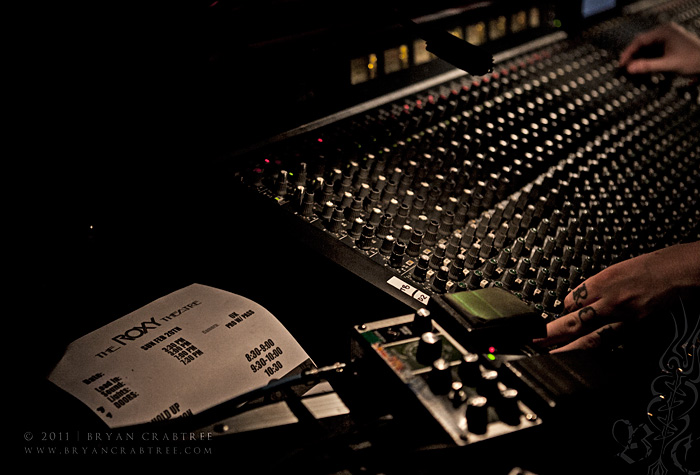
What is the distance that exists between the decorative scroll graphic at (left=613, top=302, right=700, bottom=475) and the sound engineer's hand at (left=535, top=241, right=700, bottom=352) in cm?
9

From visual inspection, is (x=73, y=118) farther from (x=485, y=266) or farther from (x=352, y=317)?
(x=485, y=266)

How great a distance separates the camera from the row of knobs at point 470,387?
0.72 metres

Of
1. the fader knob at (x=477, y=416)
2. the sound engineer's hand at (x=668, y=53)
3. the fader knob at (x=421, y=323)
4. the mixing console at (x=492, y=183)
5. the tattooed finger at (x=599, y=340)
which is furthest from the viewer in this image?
the sound engineer's hand at (x=668, y=53)

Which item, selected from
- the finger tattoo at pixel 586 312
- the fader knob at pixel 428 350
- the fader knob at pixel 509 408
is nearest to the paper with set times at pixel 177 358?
the fader knob at pixel 428 350

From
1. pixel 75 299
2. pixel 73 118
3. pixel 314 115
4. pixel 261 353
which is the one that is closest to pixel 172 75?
pixel 73 118

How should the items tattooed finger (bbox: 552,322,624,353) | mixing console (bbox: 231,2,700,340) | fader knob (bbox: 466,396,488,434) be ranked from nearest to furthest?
fader knob (bbox: 466,396,488,434), tattooed finger (bbox: 552,322,624,353), mixing console (bbox: 231,2,700,340)

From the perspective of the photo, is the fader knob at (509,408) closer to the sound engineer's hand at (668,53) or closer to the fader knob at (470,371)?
the fader knob at (470,371)

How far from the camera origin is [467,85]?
1787mm

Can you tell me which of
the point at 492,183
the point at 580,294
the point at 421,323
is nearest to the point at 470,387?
the point at 421,323

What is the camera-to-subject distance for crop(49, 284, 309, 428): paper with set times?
89 centimetres

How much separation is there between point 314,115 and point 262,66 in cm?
20

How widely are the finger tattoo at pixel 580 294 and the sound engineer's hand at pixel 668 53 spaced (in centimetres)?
137

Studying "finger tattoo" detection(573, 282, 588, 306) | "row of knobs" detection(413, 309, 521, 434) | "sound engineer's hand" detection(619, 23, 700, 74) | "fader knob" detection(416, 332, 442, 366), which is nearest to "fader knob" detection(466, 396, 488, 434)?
"row of knobs" detection(413, 309, 521, 434)

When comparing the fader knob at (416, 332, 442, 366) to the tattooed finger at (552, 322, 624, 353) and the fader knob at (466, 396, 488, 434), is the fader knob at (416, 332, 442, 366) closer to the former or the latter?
the fader knob at (466, 396, 488, 434)
